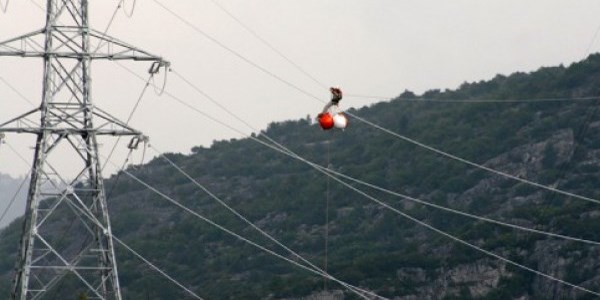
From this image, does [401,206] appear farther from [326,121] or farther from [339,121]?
[339,121]

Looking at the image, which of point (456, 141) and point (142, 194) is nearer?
point (456, 141)

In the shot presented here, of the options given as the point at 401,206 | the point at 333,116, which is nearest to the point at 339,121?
the point at 333,116

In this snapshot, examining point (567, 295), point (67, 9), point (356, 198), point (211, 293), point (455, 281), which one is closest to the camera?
point (67, 9)

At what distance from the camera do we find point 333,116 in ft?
136

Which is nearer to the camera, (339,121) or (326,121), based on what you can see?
(339,121)

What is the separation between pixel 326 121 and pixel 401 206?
309ft

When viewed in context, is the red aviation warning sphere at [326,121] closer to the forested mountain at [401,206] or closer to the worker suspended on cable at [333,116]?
the worker suspended on cable at [333,116]

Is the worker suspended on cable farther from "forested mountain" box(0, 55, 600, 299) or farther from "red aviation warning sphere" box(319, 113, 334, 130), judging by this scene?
"forested mountain" box(0, 55, 600, 299)

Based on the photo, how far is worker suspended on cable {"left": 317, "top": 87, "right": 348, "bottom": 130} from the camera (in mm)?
41406

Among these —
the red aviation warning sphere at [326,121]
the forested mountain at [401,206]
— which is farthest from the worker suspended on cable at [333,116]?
the forested mountain at [401,206]

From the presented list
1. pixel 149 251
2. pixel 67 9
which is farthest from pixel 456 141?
pixel 67 9

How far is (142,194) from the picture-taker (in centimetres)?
16488

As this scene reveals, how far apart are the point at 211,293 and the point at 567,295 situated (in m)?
28.8

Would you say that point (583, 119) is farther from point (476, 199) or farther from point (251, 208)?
point (251, 208)
